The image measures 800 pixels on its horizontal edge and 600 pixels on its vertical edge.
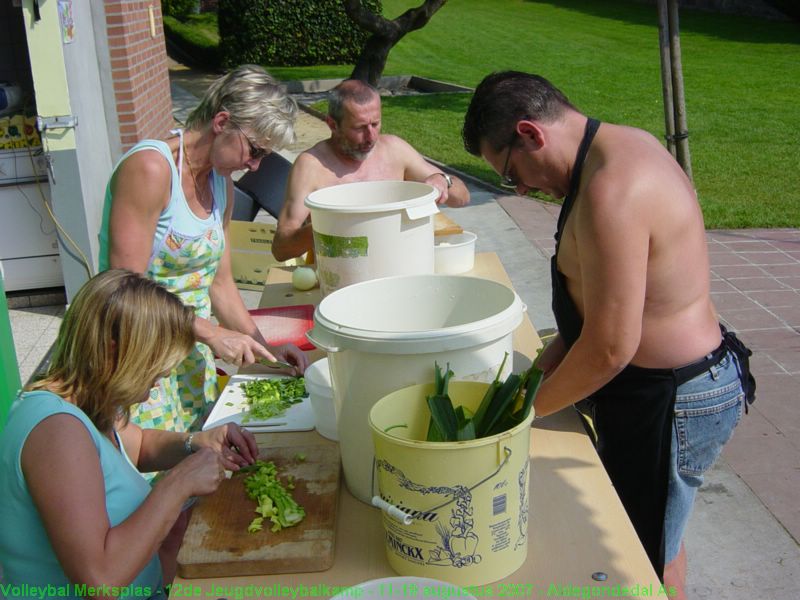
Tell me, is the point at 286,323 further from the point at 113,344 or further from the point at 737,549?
the point at 737,549

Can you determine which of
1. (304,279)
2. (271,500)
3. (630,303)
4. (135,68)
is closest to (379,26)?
(135,68)

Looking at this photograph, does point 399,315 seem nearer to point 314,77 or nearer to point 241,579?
point 241,579

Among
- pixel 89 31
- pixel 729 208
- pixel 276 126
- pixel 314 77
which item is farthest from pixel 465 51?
pixel 276 126

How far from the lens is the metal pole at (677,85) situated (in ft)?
19.2

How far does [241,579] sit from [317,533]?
6.8 inches

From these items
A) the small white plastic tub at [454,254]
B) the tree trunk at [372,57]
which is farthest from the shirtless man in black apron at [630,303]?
the tree trunk at [372,57]

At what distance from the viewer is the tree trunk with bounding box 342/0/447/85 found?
12820 millimetres

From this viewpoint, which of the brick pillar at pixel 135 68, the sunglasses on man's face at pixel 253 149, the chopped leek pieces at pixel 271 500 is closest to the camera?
the chopped leek pieces at pixel 271 500

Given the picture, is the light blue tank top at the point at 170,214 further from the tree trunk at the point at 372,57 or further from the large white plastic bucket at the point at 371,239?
the tree trunk at the point at 372,57

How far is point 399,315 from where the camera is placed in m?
2.12

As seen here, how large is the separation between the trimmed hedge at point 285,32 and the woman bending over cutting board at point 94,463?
16.7 metres

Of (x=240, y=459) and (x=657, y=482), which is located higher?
(x=240, y=459)

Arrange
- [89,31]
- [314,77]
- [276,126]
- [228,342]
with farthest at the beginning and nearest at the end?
[314,77] → [89,31] → [276,126] → [228,342]

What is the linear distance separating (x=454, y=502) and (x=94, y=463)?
0.72 meters
